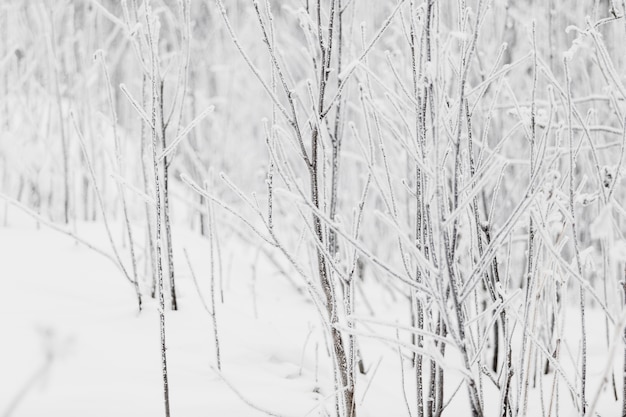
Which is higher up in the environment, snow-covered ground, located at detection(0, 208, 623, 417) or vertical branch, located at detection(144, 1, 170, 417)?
vertical branch, located at detection(144, 1, 170, 417)

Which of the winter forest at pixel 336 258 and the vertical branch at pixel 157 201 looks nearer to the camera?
the winter forest at pixel 336 258

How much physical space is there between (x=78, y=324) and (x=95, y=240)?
83 centimetres

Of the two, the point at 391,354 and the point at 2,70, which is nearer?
the point at 391,354

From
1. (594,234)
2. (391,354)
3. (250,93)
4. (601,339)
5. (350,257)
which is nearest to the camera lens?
(594,234)

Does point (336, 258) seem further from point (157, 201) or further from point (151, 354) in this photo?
point (151, 354)

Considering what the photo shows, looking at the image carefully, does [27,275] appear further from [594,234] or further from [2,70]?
[594,234]

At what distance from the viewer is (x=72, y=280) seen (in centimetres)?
170

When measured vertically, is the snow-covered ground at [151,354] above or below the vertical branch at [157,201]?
below

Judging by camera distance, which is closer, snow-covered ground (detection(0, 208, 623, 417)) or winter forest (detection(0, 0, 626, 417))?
winter forest (detection(0, 0, 626, 417))

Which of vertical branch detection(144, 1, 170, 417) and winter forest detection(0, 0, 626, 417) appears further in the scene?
vertical branch detection(144, 1, 170, 417)

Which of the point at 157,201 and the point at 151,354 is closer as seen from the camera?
the point at 157,201

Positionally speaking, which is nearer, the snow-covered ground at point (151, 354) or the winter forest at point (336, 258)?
the winter forest at point (336, 258)

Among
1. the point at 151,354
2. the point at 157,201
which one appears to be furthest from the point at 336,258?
the point at 151,354

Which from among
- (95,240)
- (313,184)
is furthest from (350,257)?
(95,240)
